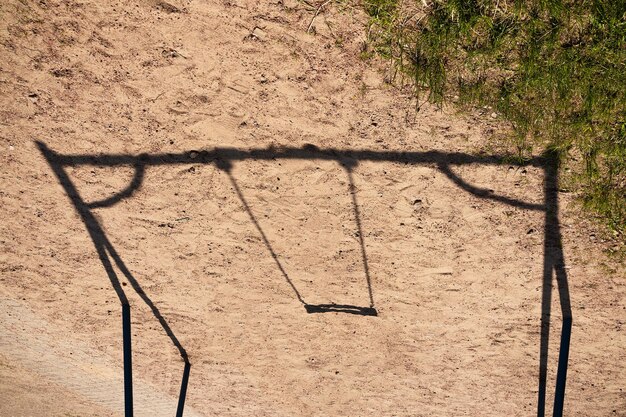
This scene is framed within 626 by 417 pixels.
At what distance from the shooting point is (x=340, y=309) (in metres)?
3.29

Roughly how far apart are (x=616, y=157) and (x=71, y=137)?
12.0 feet

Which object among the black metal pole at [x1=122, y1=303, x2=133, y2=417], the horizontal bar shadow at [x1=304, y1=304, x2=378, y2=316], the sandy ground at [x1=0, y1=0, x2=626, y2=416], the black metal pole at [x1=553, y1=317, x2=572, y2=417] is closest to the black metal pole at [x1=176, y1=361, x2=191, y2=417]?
the sandy ground at [x1=0, y1=0, x2=626, y2=416]

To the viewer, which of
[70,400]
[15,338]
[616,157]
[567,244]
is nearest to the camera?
[616,157]

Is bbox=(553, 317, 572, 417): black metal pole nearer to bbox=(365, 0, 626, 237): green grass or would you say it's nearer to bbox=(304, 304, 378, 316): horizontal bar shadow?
bbox=(365, 0, 626, 237): green grass

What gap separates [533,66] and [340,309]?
2.10 m

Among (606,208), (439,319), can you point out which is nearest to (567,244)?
(606,208)

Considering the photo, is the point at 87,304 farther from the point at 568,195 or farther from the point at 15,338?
the point at 568,195

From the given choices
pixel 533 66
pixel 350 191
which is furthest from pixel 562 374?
pixel 533 66

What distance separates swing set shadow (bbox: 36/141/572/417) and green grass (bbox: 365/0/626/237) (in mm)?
231

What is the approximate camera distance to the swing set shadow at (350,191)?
294 centimetres

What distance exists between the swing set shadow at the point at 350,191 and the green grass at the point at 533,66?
0.76ft

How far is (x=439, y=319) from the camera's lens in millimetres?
3252

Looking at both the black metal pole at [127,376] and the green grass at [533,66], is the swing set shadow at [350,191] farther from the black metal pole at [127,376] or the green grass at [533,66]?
the green grass at [533,66]

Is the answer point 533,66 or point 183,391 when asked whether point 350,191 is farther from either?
point 183,391
